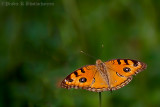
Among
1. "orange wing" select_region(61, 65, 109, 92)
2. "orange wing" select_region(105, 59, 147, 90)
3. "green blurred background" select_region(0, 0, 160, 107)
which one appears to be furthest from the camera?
"green blurred background" select_region(0, 0, 160, 107)

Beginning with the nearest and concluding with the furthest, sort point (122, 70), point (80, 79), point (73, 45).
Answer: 1. point (80, 79)
2. point (122, 70)
3. point (73, 45)

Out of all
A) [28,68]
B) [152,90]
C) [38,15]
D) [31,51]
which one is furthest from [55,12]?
[152,90]

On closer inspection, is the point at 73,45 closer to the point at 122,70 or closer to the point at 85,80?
the point at 122,70

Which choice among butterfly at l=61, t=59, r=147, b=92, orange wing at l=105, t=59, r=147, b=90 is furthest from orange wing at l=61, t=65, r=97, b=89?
orange wing at l=105, t=59, r=147, b=90

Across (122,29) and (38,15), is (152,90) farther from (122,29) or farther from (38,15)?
(38,15)

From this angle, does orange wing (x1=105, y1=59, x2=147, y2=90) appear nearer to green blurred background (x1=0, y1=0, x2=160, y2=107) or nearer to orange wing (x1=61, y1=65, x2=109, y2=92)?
orange wing (x1=61, y1=65, x2=109, y2=92)

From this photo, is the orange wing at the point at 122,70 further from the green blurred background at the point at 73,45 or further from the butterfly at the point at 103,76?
the green blurred background at the point at 73,45

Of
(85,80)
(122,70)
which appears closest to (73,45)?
(122,70)
